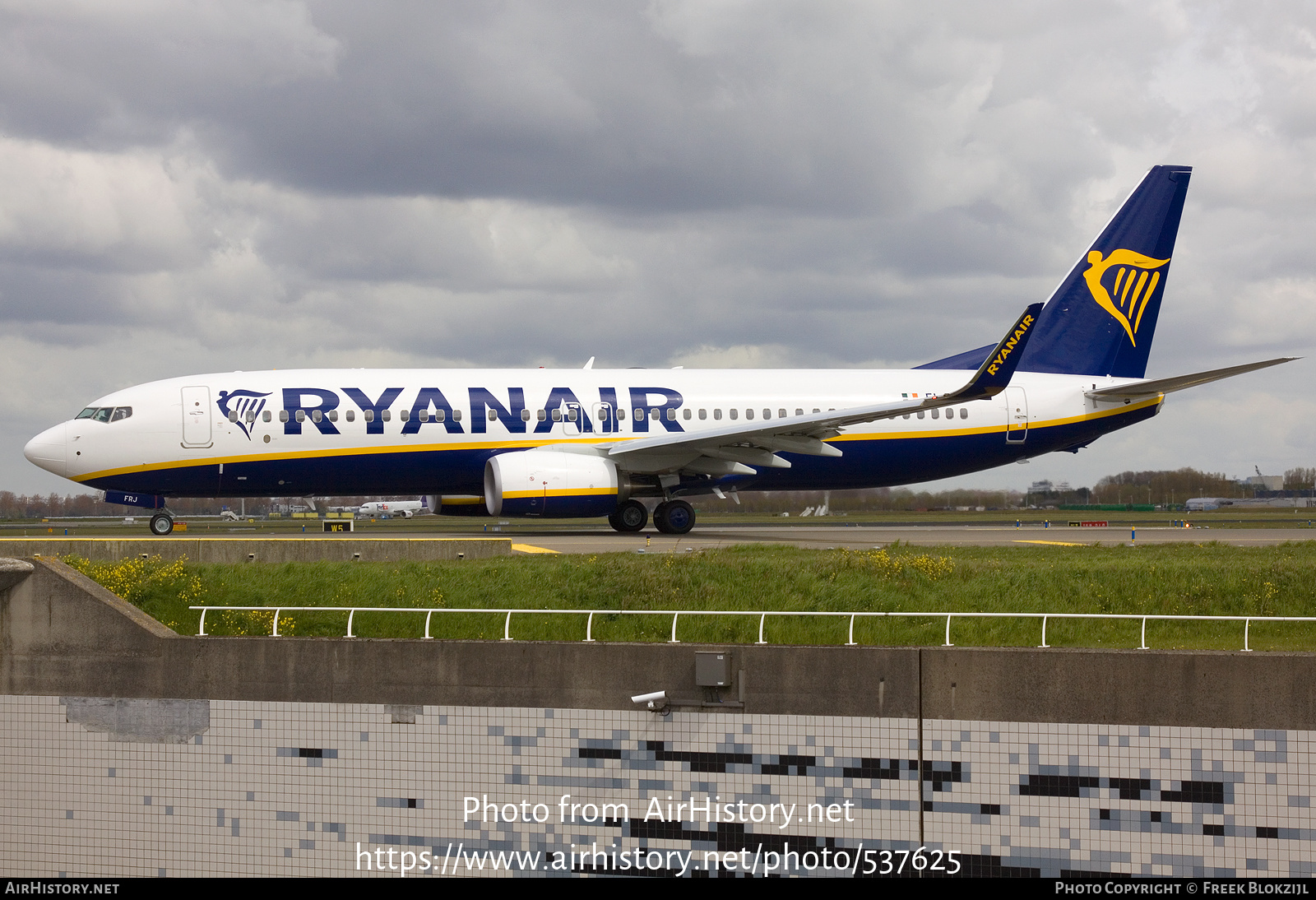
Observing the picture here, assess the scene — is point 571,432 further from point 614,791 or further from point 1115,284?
point 614,791

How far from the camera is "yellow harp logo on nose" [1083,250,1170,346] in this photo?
35.3 m

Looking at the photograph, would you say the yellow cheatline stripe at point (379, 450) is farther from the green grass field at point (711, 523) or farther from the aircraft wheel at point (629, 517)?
the green grass field at point (711, 523)

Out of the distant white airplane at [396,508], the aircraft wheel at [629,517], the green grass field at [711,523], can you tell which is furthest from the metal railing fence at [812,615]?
the distant white airplane at [396,508]

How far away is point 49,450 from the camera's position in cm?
2938

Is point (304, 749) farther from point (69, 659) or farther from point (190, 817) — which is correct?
point (69, 659)

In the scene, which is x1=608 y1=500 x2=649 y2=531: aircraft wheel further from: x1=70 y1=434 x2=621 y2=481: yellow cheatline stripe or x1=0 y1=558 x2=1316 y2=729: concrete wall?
x1=0 y1=558 x2=1316 y2=729: concrete wall

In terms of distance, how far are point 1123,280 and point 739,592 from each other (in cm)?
2276

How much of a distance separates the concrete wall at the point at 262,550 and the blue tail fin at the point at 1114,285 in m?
19.0

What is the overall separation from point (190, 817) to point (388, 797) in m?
2.50

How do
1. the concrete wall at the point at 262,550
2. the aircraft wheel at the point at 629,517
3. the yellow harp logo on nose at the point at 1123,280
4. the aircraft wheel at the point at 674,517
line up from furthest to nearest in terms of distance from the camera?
the yellow harp logo on nose at the point at 1123,280 → the aircraft wheel at the point at 629,517 → the aircraft wheel at the point at 674,517 → the concrete wall at the point at 262,550

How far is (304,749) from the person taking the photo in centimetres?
1359

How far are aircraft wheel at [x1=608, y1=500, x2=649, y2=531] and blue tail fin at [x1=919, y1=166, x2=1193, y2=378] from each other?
1069 cm

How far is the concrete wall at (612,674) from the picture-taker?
11.5 m
